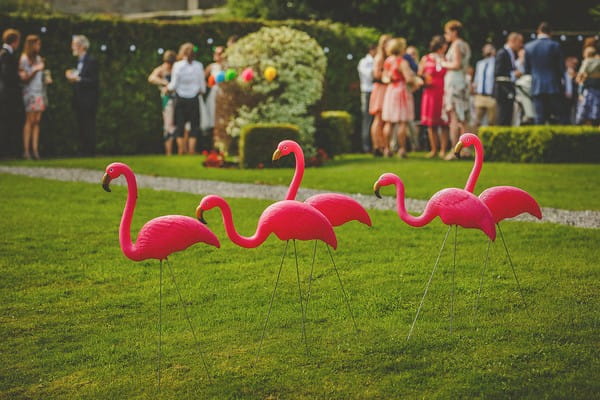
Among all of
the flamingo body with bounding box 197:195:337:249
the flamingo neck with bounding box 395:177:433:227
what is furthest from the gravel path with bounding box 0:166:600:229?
the flamingo body with bounding box 197:195:337:249

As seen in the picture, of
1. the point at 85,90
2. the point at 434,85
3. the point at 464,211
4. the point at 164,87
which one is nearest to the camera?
the point at 464,211

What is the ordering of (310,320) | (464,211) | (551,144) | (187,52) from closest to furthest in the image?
(464,211)
(310,320)
(551,144)
(187,52)

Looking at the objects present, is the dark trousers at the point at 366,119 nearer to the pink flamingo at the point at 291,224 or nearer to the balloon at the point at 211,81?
the balloon at the point at 211,81

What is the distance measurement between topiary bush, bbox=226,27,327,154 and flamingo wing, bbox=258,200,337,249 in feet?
35.6

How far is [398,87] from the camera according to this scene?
16109 millimetres

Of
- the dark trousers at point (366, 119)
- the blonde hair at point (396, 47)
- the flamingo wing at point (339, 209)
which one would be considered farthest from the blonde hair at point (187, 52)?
the flamingo wing at point (339, 209)

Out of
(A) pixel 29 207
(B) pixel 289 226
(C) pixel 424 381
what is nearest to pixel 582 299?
(C) pixel 424 381

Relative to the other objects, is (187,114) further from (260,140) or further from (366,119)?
(366,119)

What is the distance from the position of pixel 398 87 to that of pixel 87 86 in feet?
18.8

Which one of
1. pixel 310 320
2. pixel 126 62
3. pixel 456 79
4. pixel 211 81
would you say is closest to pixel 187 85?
pixel 211 81

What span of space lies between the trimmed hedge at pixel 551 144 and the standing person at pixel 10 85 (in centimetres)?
827

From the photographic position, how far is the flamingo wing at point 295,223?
16.3ft

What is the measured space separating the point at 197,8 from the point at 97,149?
58.9 ft

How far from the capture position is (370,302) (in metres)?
6.36
